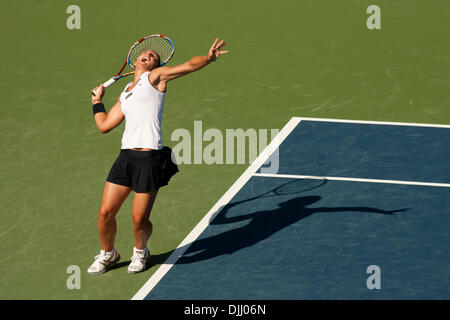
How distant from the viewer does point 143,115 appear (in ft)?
33.2

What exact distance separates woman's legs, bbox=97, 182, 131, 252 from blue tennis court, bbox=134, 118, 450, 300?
0.69m

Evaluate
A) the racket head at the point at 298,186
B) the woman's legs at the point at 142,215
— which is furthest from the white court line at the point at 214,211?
the racket head at the point at 298,186

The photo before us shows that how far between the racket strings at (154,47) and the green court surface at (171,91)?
6.95ft

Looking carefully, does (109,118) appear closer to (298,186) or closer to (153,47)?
(153,47)

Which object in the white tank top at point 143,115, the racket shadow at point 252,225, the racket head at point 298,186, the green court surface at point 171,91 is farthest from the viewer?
the racket head at point 298,186

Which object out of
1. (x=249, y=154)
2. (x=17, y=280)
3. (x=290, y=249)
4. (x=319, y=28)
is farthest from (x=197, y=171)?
(x=319, y=28)

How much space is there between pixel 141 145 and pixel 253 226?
2186 millimetres

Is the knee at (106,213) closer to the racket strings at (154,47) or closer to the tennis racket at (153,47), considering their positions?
the tennis racket at (153,47)

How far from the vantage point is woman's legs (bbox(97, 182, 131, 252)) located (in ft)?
33.7

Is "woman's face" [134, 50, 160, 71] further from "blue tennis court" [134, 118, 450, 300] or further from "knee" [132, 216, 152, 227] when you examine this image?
"blue tennis court" [134, 118, 450, 300]

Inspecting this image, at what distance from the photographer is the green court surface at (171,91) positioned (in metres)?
11.5

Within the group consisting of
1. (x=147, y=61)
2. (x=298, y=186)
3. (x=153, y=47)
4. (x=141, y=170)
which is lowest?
(x=298, y=186)

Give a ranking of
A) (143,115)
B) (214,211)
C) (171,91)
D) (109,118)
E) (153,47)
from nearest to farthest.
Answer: (143,115), (109,118), (153,47), (214,211), (171,91)

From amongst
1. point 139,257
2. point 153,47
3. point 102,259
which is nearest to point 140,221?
point 139,257
